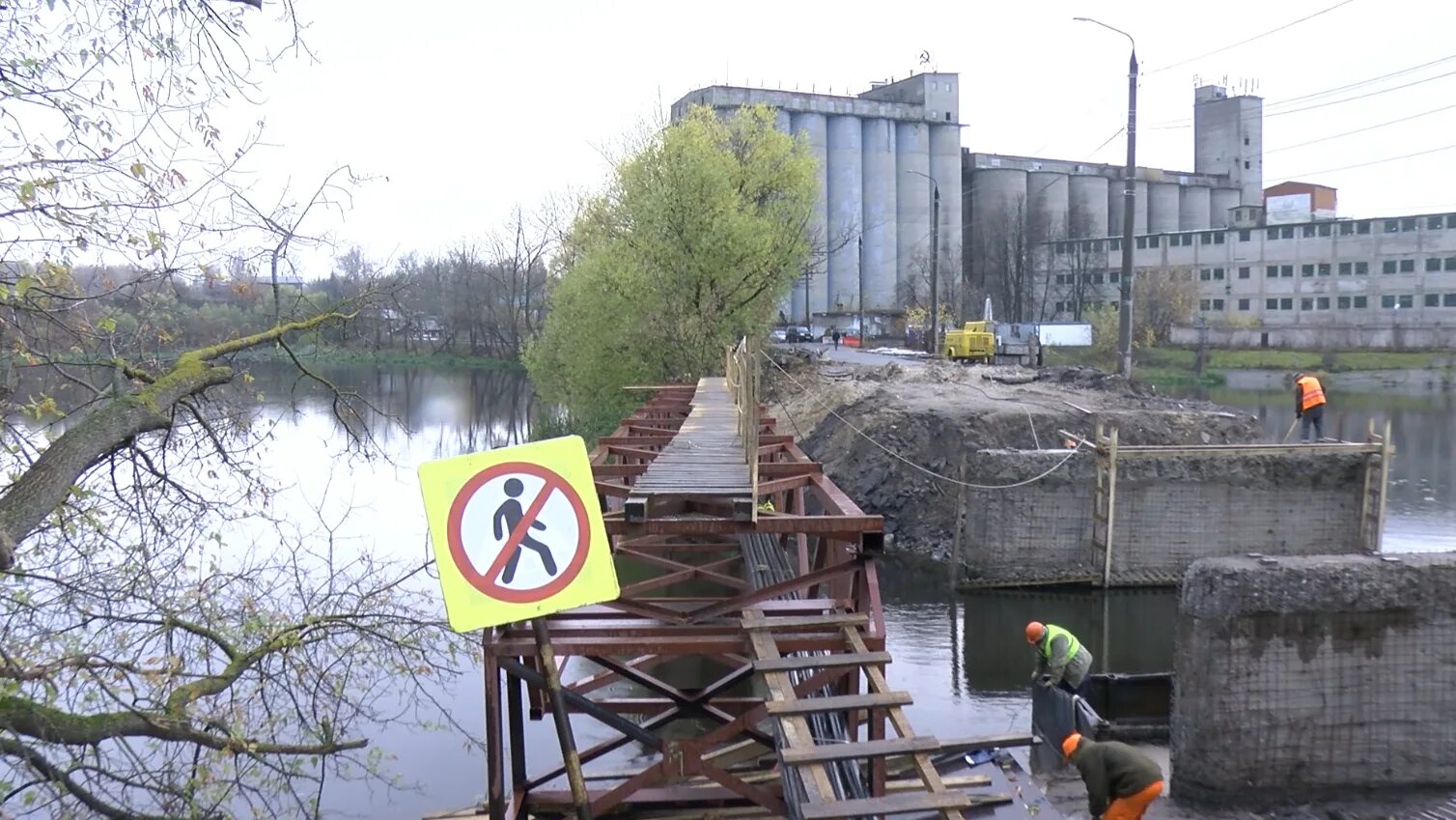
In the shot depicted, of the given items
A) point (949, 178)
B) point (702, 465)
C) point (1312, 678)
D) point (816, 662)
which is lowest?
point (1312, 678)

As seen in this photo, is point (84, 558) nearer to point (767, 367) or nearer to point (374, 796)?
point (374, 796)

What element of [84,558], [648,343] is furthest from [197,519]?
[648,343]

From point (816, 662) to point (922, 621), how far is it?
12.0 metres

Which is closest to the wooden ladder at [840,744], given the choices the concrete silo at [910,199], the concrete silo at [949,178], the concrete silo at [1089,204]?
the concrete silo at [910,199]

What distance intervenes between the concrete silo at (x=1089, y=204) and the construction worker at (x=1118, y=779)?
92235mm

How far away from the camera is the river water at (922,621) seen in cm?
1180


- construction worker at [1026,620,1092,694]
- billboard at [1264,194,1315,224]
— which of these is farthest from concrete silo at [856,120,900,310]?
construction worker at [1026,620,1092,694]

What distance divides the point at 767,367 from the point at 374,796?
2753cm

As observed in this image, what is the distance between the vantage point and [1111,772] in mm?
7664

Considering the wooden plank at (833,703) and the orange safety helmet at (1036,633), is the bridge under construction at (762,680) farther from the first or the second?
the orange safety helmet at (1036,633)

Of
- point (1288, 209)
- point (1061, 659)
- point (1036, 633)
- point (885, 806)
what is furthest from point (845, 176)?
point (885, 806)

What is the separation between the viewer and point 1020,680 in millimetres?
15469

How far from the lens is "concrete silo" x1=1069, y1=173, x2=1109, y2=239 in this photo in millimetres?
94688

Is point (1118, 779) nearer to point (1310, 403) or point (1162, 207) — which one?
point (1310, 403)
